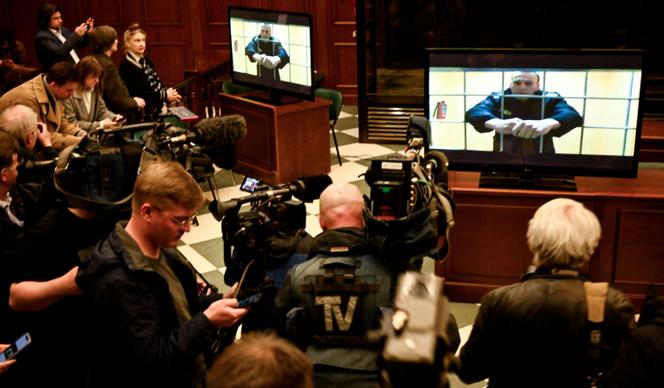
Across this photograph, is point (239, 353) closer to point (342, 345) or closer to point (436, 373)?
point (436, 373)

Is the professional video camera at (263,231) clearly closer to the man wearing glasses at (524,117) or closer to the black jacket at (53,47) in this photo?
the man wearing glasses at (524,117)

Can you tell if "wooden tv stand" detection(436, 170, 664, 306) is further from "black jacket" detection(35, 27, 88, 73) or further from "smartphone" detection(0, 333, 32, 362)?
"black jacket" detection(35, 27, 88, 73)

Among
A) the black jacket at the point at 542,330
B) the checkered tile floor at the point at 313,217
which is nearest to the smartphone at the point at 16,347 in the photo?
the black jacket at the point at 542,330

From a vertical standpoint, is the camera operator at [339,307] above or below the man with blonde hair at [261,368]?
below

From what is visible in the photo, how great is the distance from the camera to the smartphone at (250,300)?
8.11 ft

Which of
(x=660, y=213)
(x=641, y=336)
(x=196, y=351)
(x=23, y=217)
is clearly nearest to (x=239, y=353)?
(x=196, y=351)

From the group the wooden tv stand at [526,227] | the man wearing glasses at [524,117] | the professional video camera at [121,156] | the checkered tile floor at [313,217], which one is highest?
Answer: the professional video camera at [121,156]

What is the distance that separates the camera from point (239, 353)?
147cm

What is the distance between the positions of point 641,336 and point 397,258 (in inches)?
30.5

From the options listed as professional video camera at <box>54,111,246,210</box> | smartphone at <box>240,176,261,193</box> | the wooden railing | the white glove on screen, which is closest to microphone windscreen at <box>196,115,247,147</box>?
professional video camera at <box>54,111,246,210</box>

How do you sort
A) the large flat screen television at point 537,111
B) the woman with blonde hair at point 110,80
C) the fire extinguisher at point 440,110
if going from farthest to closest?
1. the woman with blonde hair at point 110,80
2. the fire extinguisher at point 440,110
3. the large flat screen television at point 537,111

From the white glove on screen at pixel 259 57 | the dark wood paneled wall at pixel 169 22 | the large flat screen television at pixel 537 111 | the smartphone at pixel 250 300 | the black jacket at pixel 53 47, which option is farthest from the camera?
the dark wood paneled wall at pixel 169 22

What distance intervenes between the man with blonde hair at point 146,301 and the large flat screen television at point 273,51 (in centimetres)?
436

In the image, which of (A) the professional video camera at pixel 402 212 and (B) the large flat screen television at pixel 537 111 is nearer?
(A) the professional video camera at pixel 402 212
